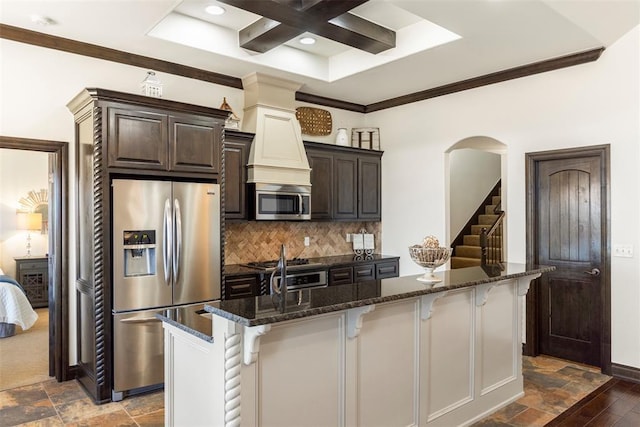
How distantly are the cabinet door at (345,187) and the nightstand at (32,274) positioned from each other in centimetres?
369

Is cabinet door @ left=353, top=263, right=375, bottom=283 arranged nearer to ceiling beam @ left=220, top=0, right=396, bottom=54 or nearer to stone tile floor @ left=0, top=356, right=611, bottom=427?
stone tile floor @ left=0, top=356, right=611, bottom=427

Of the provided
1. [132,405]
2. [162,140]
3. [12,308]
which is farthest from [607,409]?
[12,308]

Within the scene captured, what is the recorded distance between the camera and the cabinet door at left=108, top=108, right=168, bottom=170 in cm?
356

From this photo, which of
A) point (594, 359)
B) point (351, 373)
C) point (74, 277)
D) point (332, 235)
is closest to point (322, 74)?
point (332, 235)

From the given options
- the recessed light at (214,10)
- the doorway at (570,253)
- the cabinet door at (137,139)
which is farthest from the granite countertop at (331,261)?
the recessed light at (214,10)

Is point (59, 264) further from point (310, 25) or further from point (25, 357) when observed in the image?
point (310, 25)

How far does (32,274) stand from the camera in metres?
5.54

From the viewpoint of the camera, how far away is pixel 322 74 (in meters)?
5.11

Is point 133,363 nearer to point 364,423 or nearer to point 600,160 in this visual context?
point 364,423

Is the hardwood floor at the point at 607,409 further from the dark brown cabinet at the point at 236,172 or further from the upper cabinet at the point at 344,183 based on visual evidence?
the dark brown cabinet at the point at 236,172

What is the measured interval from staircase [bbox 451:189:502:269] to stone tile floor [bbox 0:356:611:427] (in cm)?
346

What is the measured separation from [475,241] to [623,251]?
4.03 metres

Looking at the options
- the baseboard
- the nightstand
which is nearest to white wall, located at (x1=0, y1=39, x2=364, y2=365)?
the nightstand

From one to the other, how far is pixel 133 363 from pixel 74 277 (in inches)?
41.3
